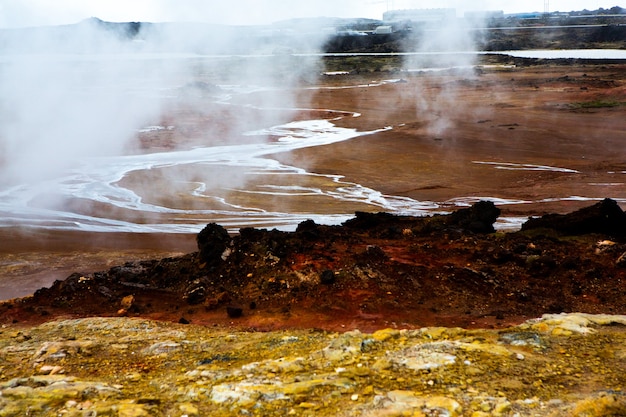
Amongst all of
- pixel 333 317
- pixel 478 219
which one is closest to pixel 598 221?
pixel 478 219

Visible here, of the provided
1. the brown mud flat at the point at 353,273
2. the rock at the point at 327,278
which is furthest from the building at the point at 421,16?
the rock at the point at 327,278

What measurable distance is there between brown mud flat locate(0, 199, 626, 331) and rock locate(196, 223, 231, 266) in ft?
0.06

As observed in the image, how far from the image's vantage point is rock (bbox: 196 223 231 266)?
11484mm

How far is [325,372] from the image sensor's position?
682 centimetres

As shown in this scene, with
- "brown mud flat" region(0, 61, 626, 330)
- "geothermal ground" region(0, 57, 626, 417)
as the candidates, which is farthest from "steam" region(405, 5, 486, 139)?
"geothermal ground" region(0, 57, 626, 417)

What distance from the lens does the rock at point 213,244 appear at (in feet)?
37.7

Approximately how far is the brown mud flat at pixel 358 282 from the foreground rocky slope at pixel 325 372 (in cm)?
110

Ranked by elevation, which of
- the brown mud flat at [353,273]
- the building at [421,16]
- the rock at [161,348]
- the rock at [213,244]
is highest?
the building at [421,16]

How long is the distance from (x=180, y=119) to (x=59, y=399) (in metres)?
34.8

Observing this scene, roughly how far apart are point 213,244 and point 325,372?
17.5 ft

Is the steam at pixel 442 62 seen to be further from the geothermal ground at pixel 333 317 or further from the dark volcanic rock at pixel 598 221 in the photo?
the dark volcanic rock at pixel 598 221

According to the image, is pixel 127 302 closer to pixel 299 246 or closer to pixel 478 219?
pixel 299 246

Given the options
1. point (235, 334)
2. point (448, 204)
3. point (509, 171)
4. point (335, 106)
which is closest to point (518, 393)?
point (235, 334)

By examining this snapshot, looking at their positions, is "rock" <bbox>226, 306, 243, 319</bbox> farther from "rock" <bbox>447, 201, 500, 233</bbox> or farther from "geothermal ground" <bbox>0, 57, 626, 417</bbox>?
"rock" <bbox>447, 201, 500, 233</bbox>
